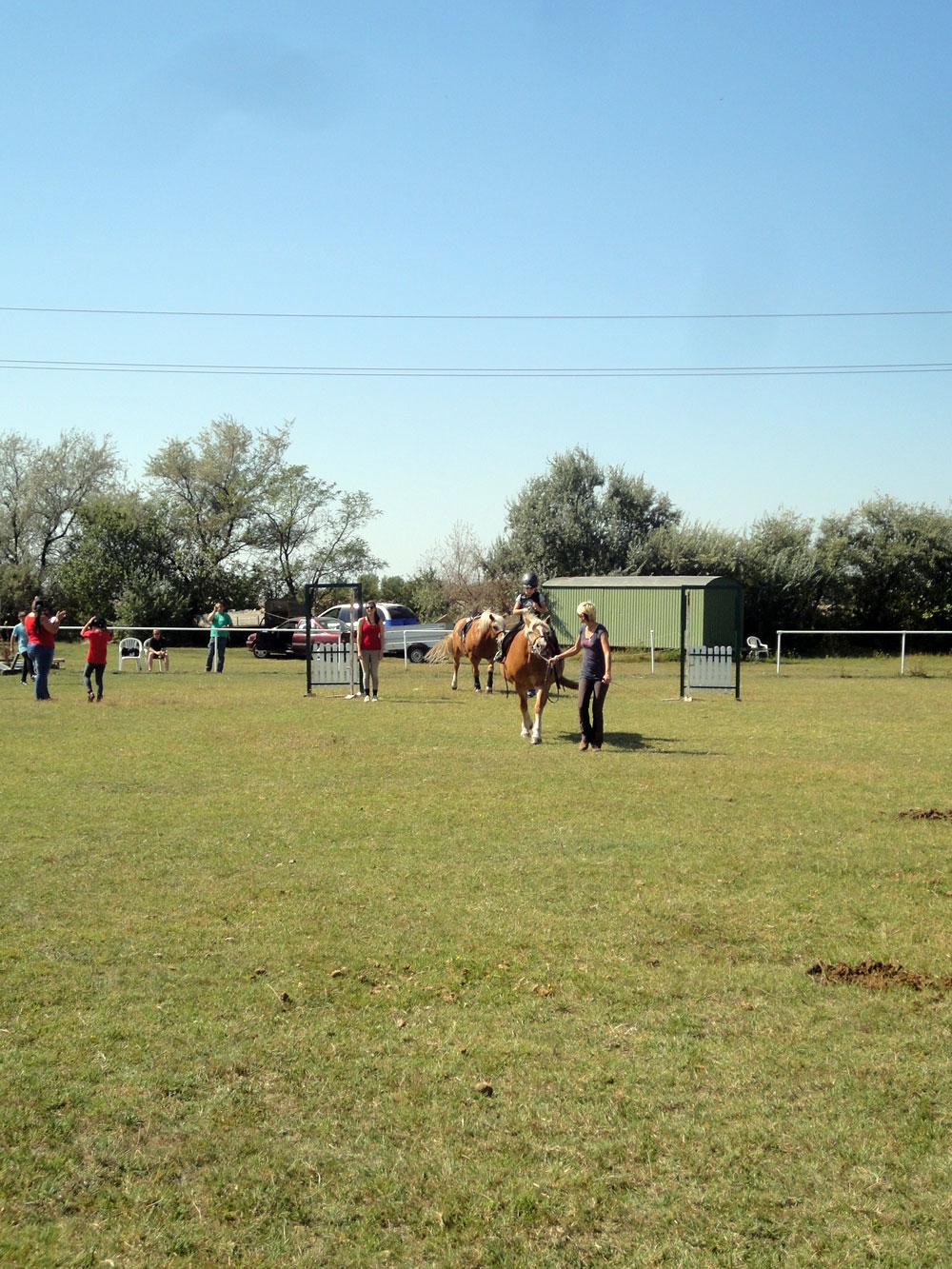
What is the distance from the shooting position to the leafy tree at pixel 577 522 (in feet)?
155

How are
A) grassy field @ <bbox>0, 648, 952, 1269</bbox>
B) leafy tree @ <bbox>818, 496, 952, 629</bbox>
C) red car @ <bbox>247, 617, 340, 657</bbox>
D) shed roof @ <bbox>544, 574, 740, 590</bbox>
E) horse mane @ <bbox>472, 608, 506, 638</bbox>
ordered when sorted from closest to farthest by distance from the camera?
grassy field @ <bbox>0, 648, 952, 1269</bbox> < horse mane @ <bbox>472, 608, 506, 638</bbox> < red car @ <bbox>247, 617, 340, 657</bbox> < shed roof @ <bbox>544, 574, 740, 590</bbox> < leafy tree @ <bbox>818, 496, 952, 629</bbox>

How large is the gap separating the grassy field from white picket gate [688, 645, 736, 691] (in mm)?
10280

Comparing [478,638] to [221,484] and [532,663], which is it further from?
[221,484]

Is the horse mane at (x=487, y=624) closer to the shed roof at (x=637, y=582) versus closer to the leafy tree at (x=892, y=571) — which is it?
the shed roof at (x=637, y=582)

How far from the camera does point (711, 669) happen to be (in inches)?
856

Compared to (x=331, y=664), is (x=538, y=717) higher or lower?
→ lower

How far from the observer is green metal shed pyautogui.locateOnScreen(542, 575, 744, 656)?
118 ft

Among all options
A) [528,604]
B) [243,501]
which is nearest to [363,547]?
[243,501]

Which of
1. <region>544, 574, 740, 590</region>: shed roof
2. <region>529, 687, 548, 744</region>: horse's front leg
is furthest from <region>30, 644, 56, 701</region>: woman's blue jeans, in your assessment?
<region>544, 574, 740, 590</region>: shed roof

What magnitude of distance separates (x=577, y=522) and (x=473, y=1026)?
43.1 metres

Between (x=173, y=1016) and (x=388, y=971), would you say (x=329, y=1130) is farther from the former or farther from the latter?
(x=388, y=971)

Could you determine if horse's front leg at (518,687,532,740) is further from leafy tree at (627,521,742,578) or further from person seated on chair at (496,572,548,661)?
leafy tree at (627,521,742,578)

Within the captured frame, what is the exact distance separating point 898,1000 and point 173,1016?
139 inches

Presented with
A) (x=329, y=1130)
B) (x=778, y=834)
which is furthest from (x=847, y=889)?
(x=329, y=1130)
